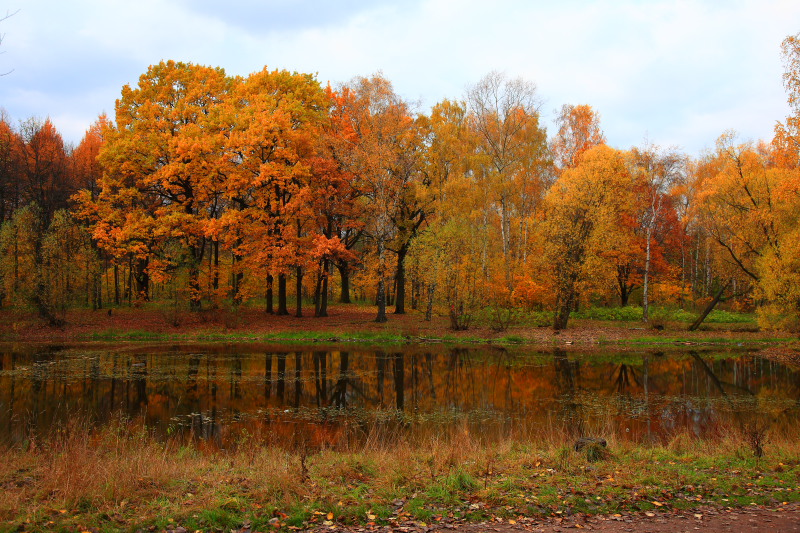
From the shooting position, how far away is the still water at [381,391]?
12.5 m

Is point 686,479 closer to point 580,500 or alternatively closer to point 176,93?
point 580,500

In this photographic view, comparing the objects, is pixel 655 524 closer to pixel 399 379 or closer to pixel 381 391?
pixel 381 391

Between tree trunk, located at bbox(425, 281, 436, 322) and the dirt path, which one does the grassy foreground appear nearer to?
the dirt path

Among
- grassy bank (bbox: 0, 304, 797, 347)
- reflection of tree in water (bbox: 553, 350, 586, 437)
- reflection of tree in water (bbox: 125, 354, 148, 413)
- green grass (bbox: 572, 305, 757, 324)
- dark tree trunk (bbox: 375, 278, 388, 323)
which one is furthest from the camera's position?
green grass (bbox: 572, 305, 757, 324)

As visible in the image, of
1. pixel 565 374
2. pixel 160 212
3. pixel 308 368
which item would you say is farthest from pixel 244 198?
pixel 565 374

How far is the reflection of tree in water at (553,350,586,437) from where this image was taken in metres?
12.5

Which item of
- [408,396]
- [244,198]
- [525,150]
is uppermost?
[525,150]

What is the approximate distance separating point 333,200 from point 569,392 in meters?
21.7

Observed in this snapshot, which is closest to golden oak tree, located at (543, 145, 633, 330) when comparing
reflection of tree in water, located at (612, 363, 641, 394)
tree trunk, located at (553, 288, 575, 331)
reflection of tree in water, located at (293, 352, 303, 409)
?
tree trunk, located at (553, 288, 575, 331)

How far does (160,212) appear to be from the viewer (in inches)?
1220

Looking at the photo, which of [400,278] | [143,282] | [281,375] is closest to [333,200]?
[400,278]

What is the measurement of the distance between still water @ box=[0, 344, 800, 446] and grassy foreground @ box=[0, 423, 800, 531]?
94.6 inches

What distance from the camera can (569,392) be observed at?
16547mm

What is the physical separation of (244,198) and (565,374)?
80.3ft
